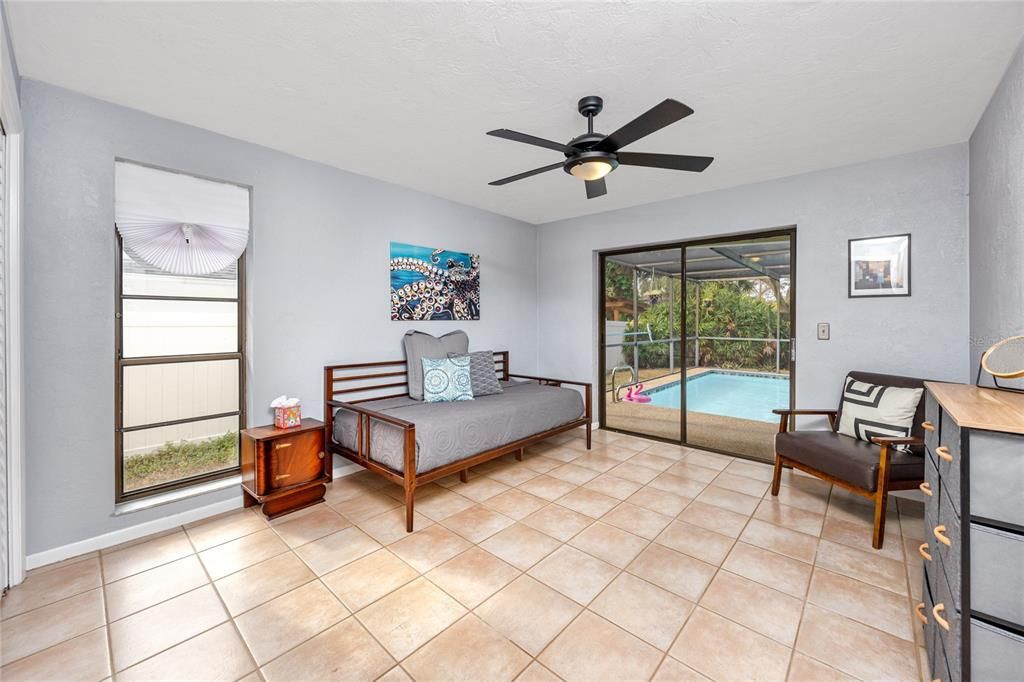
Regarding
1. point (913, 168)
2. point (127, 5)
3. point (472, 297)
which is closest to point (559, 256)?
point (472, 297)

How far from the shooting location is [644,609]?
1.87 metres

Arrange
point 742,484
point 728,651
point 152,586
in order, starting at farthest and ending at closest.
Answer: point 742,484
point 152,586
point 728,651

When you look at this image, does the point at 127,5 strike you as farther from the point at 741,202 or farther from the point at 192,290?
the point at 741,202

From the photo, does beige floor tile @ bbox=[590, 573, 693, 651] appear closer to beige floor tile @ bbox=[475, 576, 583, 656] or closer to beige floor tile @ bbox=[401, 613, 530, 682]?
beige floor tile @ bbox=[475, 576, 583, 656]

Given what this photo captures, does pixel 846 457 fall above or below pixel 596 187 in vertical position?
below

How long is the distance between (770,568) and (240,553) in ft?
9.55

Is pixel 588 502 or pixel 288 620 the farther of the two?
pixel 588 502

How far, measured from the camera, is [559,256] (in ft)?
17.1

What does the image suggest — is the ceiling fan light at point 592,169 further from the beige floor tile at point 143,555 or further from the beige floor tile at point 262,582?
the beige floor tile at point 143,555

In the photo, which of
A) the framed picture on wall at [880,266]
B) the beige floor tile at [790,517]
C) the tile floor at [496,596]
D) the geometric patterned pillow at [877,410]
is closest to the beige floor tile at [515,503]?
the tile floor at [496,596]

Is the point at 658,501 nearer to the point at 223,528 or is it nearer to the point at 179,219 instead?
the point at 223,528

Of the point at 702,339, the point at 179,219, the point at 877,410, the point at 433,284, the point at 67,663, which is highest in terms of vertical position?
the point at 179,219

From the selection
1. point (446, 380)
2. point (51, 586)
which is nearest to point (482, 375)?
point (446, 380)

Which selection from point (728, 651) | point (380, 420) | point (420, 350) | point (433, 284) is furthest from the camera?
point (433, 284)
